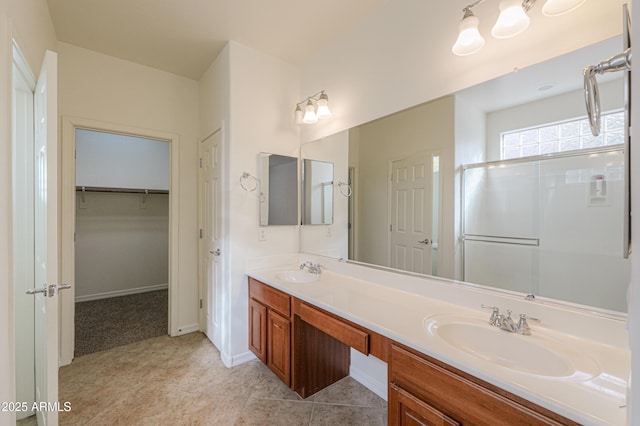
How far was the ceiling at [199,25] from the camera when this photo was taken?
1937 mm

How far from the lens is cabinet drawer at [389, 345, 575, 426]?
2.68 feet

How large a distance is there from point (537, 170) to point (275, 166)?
1916mm

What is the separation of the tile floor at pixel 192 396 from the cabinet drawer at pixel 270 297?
0.62 metres

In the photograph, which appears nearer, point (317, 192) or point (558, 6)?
point (558, 6)

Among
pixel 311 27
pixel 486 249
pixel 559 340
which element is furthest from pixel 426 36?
pixel 559 340

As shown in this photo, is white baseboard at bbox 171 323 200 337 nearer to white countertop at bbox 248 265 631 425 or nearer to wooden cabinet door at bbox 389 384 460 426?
white countertop at bbox 248 265 631 425

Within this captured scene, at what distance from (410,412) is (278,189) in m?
1.94

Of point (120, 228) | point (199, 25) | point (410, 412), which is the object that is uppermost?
point (199, 25)

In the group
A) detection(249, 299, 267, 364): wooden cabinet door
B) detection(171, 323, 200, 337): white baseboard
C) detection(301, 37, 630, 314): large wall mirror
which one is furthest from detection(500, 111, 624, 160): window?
detection(171, 323, 200, 337): white baseboard

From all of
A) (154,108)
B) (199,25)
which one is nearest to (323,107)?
(199,25)

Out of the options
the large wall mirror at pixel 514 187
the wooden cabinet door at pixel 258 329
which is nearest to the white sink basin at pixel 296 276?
the wooden cabinet door at pixel 258 329

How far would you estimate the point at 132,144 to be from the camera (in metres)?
4.12

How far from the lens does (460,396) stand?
962 mm

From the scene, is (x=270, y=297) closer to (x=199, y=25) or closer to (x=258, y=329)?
(x=258, y=329)
